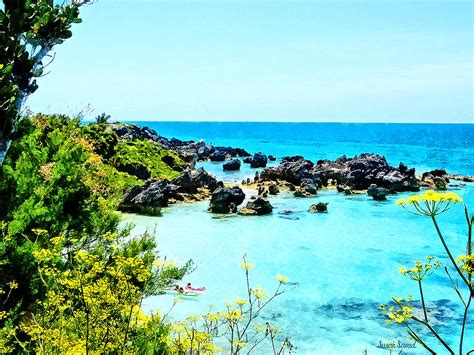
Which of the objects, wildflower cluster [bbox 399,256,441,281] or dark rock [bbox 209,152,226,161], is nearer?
wildflower cluster [bbox 399,256,441,281]

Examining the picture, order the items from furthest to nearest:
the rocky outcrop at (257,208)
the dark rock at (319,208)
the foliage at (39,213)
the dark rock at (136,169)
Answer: the dark rock at (136,169) < the dark rock at (319,208) < the rocky outcrop at (257,208) < the foliage at (39,213)

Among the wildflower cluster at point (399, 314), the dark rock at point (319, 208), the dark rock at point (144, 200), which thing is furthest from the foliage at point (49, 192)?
the dark rock at point (319, 208)

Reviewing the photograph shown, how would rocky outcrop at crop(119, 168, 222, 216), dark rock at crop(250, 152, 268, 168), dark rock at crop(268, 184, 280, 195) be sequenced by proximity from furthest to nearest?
dark rock at crop(250, 152, 268, 168) → dark rock at crop(268, 184, 280, 195) → rocky outcrop at crop(119, 168, 222, 216)

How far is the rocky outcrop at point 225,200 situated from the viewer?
3148 cm

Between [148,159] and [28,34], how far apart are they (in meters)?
35.3

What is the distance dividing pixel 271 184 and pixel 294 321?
28.1m

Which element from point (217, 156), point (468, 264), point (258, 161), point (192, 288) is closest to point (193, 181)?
point (192, 288)

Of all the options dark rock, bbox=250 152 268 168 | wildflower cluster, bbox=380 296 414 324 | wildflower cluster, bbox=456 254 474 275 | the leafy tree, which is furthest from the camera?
dark rock, bbox=250 152 268 168

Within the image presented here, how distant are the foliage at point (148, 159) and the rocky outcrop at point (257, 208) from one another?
32.9 feet

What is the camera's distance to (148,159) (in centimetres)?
4044

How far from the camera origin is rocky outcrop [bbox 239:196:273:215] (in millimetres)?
31266

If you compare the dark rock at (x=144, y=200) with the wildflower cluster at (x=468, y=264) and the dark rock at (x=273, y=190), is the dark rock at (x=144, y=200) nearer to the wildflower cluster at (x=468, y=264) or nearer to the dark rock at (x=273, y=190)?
the dark rock at (x=273, y=190)

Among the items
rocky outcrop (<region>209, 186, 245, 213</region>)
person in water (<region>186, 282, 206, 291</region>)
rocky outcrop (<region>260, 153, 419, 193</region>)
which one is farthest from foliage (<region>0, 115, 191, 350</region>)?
rocky outcrop (<region>260, 153, 419, 193</region>)

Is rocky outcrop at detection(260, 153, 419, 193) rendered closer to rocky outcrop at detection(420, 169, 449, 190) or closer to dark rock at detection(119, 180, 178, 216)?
rocky outcrop at detection(420, 169, 449, 190)
